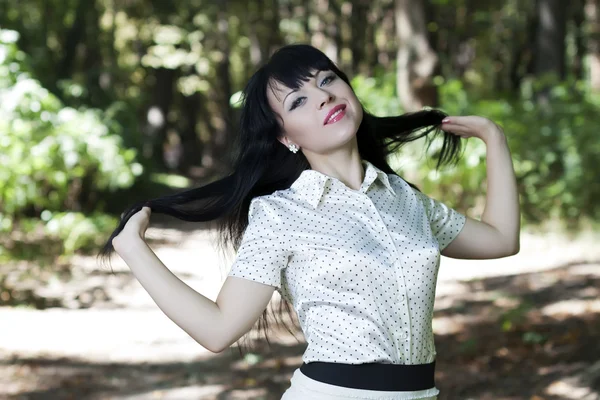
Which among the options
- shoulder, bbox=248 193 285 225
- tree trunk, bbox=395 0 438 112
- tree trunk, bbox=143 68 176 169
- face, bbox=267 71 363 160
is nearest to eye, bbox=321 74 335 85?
face, bbox=267 71 363 160

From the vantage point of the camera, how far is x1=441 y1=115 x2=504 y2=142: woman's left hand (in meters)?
2.76

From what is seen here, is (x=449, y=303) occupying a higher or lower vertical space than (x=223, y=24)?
lower

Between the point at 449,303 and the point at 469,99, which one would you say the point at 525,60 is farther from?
the point at 449,303

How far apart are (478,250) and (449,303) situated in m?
5.44

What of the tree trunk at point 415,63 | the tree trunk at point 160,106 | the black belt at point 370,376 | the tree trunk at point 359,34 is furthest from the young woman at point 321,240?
the tree trunk at point 160,106

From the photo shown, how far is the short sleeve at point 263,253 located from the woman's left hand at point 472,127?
2.56 feet

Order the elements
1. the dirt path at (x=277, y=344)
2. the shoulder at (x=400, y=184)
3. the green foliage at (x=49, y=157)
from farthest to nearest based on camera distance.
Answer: the green foliage at (x=49, y=157) → the dirt path at (x=277, y=344) → the shoulder at (x=400, y=184)

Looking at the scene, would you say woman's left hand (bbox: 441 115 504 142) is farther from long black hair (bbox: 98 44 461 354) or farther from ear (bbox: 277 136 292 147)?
ear (bbox: 277 136 292 147)

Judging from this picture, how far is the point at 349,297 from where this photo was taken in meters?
2.25

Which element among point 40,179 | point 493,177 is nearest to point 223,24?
point 40,179

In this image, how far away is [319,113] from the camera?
2396 millimetres

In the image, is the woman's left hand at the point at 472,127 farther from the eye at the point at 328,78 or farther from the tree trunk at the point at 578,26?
the tree trunk at the point at 578,26

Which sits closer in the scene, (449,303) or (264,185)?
(264,185)

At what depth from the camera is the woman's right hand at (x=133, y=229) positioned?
2.23m
